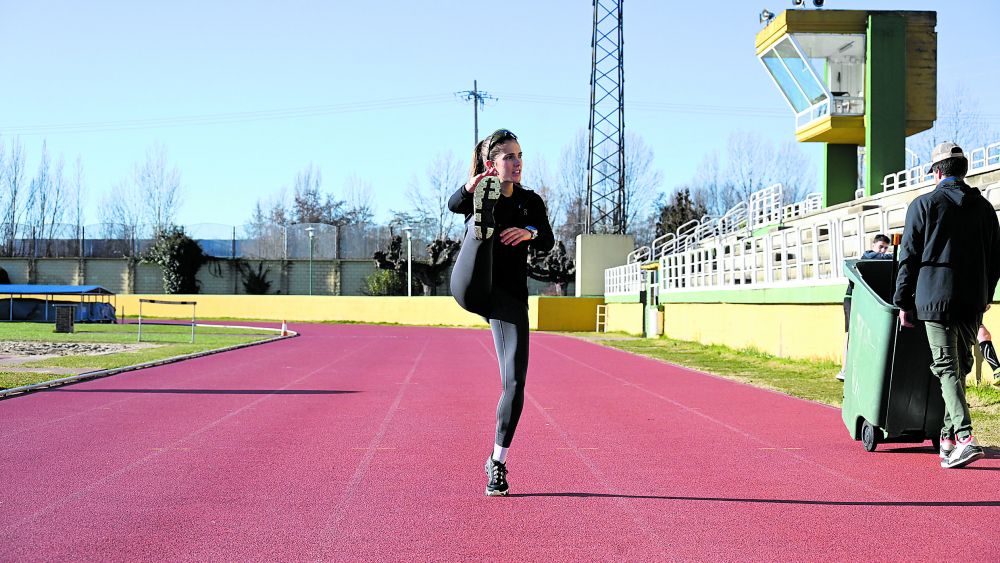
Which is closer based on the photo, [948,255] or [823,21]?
[948,255]

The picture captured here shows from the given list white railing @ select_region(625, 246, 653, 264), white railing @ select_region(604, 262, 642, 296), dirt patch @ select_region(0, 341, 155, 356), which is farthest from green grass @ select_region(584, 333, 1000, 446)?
white railing @ select_region(625, 246, 653, 264)

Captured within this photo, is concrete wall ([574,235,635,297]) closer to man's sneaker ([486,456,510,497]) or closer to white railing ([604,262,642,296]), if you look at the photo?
white railing ([604,262,642,296])

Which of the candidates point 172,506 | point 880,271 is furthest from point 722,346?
point 172,506

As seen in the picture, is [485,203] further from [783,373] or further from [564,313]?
[564,313]

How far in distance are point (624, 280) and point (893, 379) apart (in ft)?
117

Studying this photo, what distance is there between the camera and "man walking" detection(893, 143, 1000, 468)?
21.0 feet

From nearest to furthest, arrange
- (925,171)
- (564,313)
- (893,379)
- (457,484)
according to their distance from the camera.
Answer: (457,484) < (893,379) < (925,171) < (564,313)

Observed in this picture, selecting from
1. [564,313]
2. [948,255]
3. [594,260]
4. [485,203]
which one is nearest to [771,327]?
[948,255]

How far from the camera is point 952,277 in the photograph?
641 centimetres

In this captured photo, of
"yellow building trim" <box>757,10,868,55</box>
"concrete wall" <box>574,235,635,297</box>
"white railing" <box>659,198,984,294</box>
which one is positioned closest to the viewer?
"white railing" <box>659,198,984,294</box>

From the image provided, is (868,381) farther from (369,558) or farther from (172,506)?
(172,506)

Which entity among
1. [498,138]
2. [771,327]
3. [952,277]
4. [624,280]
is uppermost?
[498,138]

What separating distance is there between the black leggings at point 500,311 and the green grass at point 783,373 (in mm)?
4559

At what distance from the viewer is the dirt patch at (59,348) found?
2089 centimetres
